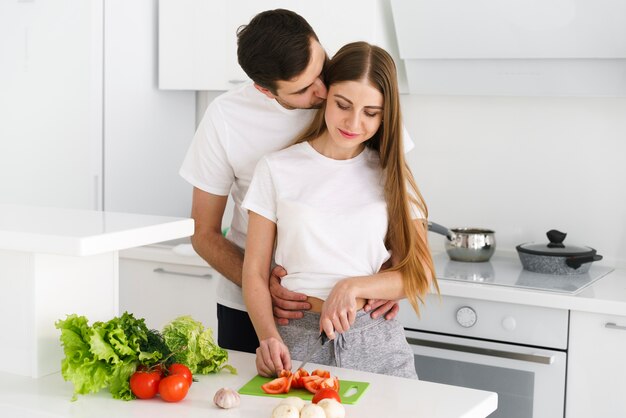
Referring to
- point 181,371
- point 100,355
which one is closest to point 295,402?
point 181,371

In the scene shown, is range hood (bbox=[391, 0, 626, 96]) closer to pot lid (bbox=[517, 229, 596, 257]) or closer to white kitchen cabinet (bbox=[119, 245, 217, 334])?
pot lid (bbox=[517, 229, 596, 257])

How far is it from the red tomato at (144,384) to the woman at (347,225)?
319 mm

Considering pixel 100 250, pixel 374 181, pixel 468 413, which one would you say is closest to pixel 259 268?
pixel 374 181

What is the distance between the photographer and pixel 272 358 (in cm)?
172

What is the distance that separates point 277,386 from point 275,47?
0.66 m

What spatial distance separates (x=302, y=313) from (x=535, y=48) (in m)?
1.30

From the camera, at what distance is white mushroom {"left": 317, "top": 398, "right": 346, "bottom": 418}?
1.42 m

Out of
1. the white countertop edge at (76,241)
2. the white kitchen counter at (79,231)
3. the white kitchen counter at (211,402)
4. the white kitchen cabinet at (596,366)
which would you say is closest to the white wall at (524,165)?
the white kitchen cabinet at (596,366)

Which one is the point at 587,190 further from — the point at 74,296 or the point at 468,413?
the point at 74,296

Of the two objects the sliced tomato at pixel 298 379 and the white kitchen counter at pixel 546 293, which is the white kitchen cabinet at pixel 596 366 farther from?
the sliced tomato at pixel 298 379

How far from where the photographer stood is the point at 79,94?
3.01m

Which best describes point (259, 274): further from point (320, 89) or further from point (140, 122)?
point (140, 122)

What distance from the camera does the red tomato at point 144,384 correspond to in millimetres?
1561

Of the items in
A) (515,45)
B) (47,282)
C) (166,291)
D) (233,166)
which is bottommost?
(166,291)
